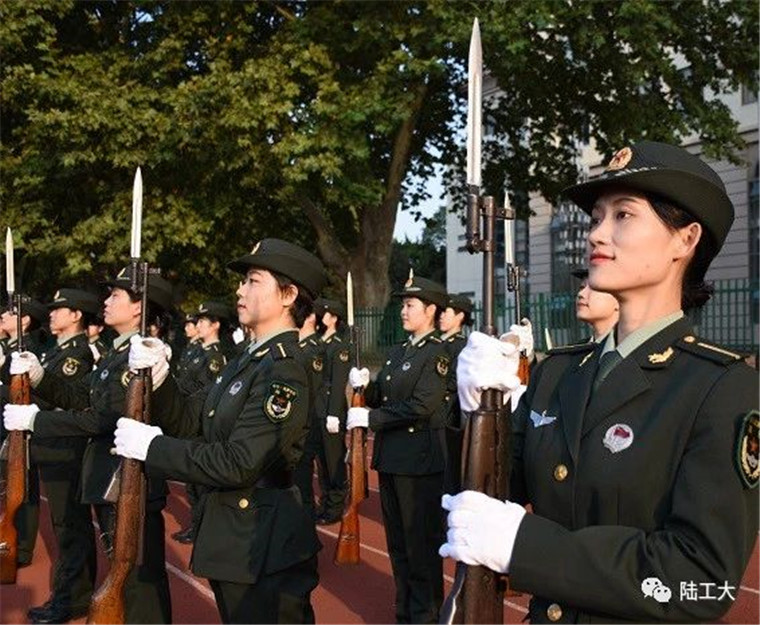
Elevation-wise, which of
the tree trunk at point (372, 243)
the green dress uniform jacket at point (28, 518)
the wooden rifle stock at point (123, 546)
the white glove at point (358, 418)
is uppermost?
the tree trunk at point (372, 243)

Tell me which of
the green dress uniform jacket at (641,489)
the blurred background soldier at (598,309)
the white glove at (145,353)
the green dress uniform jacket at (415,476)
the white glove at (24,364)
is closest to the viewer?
the green dress uniform jacket at (641,489)

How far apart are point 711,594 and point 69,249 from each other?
18.0 metres

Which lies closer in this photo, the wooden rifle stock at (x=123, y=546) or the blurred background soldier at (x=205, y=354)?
the wooden rifle stock at (x=123, y=546)

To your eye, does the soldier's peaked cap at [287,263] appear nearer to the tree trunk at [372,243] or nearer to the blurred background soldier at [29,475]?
the blurred background soldier at [29,475]

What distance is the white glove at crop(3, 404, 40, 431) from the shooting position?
583 centimetres

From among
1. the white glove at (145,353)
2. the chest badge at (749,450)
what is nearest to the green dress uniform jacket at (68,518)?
the white glove at (145,353)

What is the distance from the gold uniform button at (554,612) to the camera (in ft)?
7.24

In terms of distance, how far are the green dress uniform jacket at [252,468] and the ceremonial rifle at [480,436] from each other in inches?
58.5

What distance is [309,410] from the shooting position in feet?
13.0

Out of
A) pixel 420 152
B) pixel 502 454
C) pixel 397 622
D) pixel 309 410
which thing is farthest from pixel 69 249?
pixel 502 454

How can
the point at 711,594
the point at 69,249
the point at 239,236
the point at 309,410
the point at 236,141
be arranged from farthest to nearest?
the point at 239,236
the point at 69,249
the point at 236,141
the point at 309,410
the point at 711,594

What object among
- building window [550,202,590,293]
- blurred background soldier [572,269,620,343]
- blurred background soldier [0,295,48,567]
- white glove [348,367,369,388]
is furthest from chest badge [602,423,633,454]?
building window [550,202,590,293]

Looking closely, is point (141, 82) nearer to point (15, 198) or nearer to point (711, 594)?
point (15, 198)

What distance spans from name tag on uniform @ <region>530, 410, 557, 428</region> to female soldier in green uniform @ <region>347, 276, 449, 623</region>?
3.24 meters
